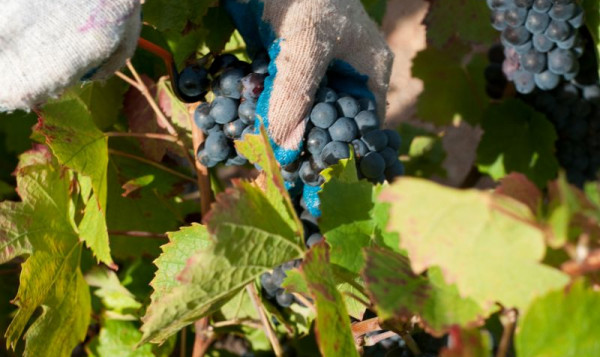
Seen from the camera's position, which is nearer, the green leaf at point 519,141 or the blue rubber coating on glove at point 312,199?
the blue rubber coating on glove at point 312,199

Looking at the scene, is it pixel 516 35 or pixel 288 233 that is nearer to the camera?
pixel 288 233

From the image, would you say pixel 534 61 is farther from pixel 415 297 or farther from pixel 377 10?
pixel 415 297

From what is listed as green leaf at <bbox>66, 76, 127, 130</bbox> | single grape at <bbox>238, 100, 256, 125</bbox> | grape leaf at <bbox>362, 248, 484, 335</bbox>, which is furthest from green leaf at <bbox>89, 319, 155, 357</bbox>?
grape leaf at <bbox>362, 248, 484, 335</bbox>

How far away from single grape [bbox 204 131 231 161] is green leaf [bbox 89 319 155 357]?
35cm

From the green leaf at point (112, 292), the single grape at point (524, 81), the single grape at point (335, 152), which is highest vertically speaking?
the single grape at point (335, 152)

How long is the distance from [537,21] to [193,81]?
0.51 meters

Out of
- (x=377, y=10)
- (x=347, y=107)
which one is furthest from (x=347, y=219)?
(x=377, y=10)

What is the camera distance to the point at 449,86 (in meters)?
1.29

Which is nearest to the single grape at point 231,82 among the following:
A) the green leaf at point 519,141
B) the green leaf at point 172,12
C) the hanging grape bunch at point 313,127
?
the hanging grape bunch at point 313,127

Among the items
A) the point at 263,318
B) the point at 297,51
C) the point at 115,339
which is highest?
the point at 297,51

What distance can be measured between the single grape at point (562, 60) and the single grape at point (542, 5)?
0.08 meters

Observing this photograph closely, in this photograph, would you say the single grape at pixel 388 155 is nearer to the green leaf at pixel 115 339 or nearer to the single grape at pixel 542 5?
the single grape at pixel 542 5

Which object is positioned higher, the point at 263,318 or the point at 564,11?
the point at 564,11

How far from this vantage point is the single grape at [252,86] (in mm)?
710
